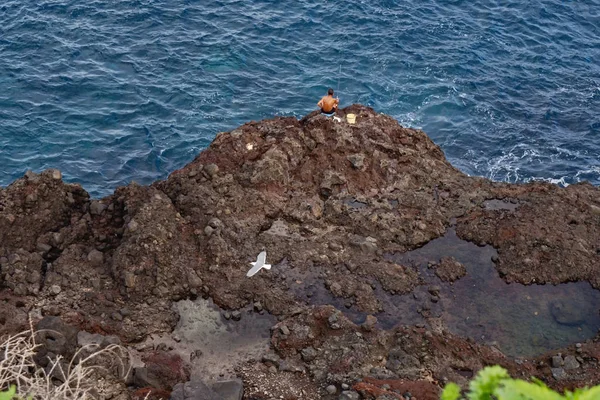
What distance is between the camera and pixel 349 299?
15367 mm

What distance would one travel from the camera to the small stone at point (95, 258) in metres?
15.4

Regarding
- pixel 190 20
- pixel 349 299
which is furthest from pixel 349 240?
pixel 190 20

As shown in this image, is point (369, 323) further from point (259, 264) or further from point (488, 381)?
point (488, 381)

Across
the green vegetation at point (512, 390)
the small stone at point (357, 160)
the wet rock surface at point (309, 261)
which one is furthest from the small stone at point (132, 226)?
the green vegetation at point (512, 390)

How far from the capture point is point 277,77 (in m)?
27.9

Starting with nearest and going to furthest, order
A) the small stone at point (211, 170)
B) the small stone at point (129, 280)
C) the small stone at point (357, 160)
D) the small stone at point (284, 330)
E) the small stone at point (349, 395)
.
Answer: the small stone at point (349, 395)
the small stone at point (284, 330)
the small stone at point (129, 280)
the small stone at point (211, 170)
the small stone at point (357, 160)

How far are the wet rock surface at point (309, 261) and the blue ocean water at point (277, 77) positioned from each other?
626cm

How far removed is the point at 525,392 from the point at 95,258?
12.3m

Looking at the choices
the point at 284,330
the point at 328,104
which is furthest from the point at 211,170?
the point at 284,330

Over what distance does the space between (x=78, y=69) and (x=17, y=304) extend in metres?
15.5

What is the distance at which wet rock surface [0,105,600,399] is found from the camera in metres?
13.8

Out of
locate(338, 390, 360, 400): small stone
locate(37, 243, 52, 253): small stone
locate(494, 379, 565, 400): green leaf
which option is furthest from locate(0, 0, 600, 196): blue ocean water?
locate(494, 379, 565, 400): green leaf

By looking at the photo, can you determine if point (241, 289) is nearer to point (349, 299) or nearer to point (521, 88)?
point (349, 299)

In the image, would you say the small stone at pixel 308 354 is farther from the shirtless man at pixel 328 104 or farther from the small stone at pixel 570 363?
the shirtless man at pixel 328 104
